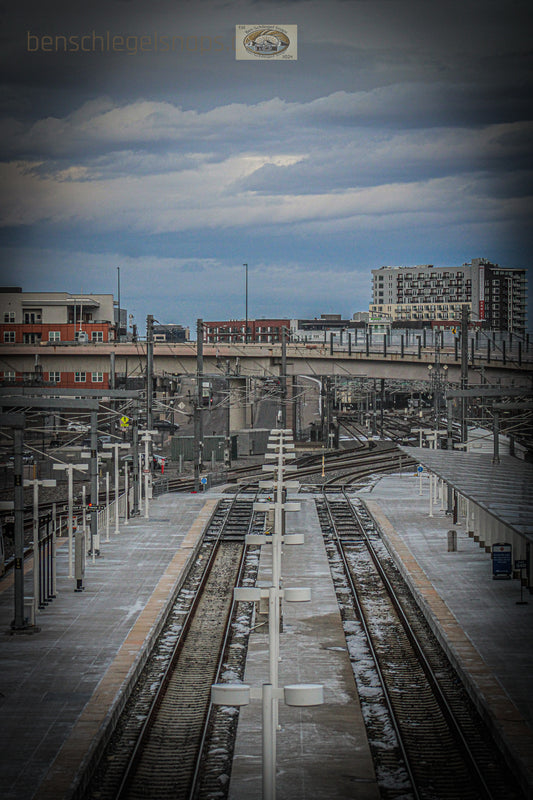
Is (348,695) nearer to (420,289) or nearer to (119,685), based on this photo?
(119,685)

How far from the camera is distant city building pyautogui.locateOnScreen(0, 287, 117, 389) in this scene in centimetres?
3522

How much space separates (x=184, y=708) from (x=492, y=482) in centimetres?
803

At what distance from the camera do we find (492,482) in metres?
17.3

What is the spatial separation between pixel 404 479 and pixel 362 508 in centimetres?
741

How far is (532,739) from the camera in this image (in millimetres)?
9758

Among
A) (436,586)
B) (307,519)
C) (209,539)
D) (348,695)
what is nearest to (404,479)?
(307,519)

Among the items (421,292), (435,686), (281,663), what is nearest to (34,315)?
(281,663)

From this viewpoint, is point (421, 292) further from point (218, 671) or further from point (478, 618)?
point (218, 671)

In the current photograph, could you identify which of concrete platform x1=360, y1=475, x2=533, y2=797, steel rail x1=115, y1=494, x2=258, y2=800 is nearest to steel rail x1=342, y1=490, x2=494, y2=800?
concrete platform x1=360, y1=475, x2=533, y2=797

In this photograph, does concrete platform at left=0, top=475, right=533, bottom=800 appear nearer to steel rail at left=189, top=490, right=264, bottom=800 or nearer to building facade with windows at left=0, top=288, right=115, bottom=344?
steel rail at left=189, top=490, right=264, bottom=800

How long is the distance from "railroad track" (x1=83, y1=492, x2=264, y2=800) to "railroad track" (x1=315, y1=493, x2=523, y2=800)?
1.82 meters

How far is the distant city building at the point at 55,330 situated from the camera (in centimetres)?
3522

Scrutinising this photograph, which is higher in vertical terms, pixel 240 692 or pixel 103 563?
pixel 240 692

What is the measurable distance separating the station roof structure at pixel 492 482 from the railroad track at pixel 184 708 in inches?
180
